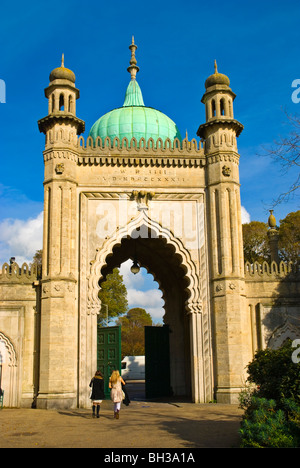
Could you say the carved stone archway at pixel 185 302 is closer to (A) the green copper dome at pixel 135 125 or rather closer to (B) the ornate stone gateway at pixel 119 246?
(B) the ornate stone gateway at pixel 119 246

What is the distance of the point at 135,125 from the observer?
20984 mm

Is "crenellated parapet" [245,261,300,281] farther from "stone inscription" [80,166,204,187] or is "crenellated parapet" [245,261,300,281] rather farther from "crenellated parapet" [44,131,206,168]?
"crenellated parapet" [44,131,206,168]

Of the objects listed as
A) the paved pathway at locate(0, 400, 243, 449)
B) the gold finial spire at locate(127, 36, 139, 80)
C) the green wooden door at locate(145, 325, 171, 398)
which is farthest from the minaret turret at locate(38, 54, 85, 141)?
the paved pathway at locate(0, 400, 243, 449)

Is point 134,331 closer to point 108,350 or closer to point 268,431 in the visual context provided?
point 108,350

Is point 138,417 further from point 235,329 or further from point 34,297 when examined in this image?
point 34,297

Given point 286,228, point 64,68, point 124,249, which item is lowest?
point 124,249

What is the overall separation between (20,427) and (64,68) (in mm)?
12876

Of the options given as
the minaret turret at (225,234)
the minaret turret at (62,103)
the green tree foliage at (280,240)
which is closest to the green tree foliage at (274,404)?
the minaret turret at (225,234)

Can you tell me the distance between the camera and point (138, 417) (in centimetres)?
1343

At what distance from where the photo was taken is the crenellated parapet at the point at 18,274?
1775 cm

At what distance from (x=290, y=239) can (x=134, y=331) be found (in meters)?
30.3

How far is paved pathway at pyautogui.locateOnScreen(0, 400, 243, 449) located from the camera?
31.0 feet

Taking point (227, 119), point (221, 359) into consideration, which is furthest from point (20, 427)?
point (227, 119)

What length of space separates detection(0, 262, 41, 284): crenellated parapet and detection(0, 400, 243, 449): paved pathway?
4.40 meters
